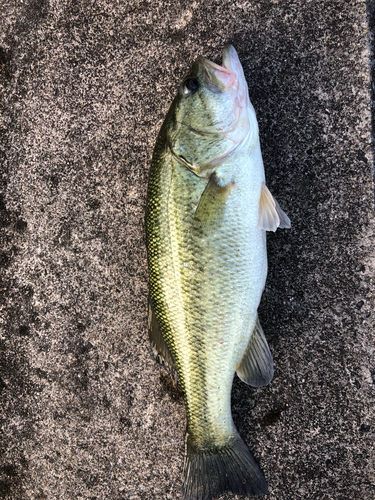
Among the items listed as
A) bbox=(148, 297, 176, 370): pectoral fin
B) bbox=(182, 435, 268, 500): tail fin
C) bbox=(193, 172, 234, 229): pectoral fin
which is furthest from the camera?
bbox=(148, 297, 176, 370): pectoral fin

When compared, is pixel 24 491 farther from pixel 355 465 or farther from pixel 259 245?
pixel 259 245

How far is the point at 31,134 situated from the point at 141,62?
34.5 inches

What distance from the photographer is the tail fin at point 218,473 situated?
1.81 m

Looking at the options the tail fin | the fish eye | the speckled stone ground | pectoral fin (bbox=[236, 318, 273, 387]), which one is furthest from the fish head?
the tail fin

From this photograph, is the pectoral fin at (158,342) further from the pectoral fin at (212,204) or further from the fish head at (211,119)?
the fish head at (211,119)

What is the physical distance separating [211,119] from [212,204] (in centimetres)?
43

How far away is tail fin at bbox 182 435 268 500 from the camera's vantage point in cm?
181

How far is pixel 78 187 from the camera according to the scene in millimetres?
2287

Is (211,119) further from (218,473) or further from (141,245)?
(218,473)

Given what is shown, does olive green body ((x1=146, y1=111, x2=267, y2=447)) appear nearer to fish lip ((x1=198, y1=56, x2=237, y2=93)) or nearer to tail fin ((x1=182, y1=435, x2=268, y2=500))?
tail fin ((x1=182, y1=435, x2=268, y2=500))

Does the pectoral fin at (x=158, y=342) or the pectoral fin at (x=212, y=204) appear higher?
the pectoral fin at (x=212, y=204)

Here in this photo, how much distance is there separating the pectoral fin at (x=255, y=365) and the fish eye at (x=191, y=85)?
1290 millimetres

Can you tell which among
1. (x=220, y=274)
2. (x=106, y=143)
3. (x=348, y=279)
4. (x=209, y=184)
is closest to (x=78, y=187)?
(x=106, y=143)

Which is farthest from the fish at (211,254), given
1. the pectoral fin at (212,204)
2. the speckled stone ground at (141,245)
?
the speckled stone ground at (141,245)
